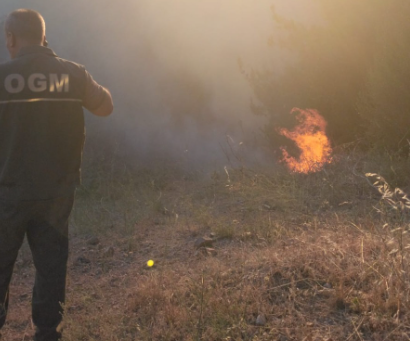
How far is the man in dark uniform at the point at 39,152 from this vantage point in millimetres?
2543

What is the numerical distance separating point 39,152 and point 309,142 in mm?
6038

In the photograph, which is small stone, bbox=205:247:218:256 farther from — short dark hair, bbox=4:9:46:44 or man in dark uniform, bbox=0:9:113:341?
short dark hair, bbox=4:9:46:44

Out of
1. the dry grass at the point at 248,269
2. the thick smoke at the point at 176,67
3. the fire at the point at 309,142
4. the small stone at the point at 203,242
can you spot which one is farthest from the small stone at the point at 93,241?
the thick smoke at the point at 176,67

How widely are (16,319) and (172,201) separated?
3.40 metres

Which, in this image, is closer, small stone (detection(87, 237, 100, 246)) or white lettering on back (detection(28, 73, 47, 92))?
white lettering on back (detection(28, 73, 47, 92))

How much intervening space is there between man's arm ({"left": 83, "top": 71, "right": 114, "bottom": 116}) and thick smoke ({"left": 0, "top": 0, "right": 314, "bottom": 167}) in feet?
25.3

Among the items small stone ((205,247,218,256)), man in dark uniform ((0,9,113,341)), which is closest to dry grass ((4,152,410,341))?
small stone ((205,247,218,256))

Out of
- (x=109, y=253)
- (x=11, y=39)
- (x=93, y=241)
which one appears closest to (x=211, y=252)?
(x=109, y=253)

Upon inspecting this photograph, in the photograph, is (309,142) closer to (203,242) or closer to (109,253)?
(203,242)

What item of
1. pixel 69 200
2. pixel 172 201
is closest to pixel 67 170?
pixel 69 200

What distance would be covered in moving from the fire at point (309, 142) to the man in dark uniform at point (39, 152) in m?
4.41

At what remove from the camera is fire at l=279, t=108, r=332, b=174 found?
680cm

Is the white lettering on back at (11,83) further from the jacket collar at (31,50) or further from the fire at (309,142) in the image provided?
the fire at (309,142)

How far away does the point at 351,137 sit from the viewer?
8.45 meters
